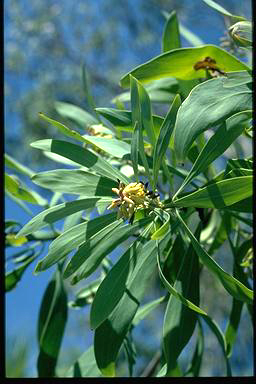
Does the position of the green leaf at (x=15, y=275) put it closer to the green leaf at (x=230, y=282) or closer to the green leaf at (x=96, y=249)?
the green leaf at (x=96, y=249)

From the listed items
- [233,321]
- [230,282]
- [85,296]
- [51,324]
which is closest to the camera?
[230,282]

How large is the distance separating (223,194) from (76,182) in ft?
0.50

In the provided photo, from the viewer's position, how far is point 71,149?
2.17 feet

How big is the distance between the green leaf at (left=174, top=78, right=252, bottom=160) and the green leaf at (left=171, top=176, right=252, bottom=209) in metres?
0.04

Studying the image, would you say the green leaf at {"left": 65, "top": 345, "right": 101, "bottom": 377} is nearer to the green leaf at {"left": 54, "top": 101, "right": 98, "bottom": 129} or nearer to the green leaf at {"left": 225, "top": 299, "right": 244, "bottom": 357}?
the green leaf at {"left": 225, "top": 299, "right": 244, "bottom": 357}

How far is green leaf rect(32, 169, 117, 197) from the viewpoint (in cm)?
66

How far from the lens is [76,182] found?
0.67m

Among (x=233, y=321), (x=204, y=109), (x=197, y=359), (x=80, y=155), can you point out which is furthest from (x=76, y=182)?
(x=197, y=359)

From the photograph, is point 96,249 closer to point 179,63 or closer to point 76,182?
point 76,182

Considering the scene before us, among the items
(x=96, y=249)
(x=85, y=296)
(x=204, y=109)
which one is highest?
(x=204, y=109)

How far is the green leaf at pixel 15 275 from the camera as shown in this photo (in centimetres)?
108

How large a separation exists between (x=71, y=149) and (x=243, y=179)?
0.57 feet

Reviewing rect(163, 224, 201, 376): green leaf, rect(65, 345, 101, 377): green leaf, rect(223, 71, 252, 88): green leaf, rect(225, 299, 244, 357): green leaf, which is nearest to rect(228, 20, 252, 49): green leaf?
rect(223, 71, 252, 88): green leaf
